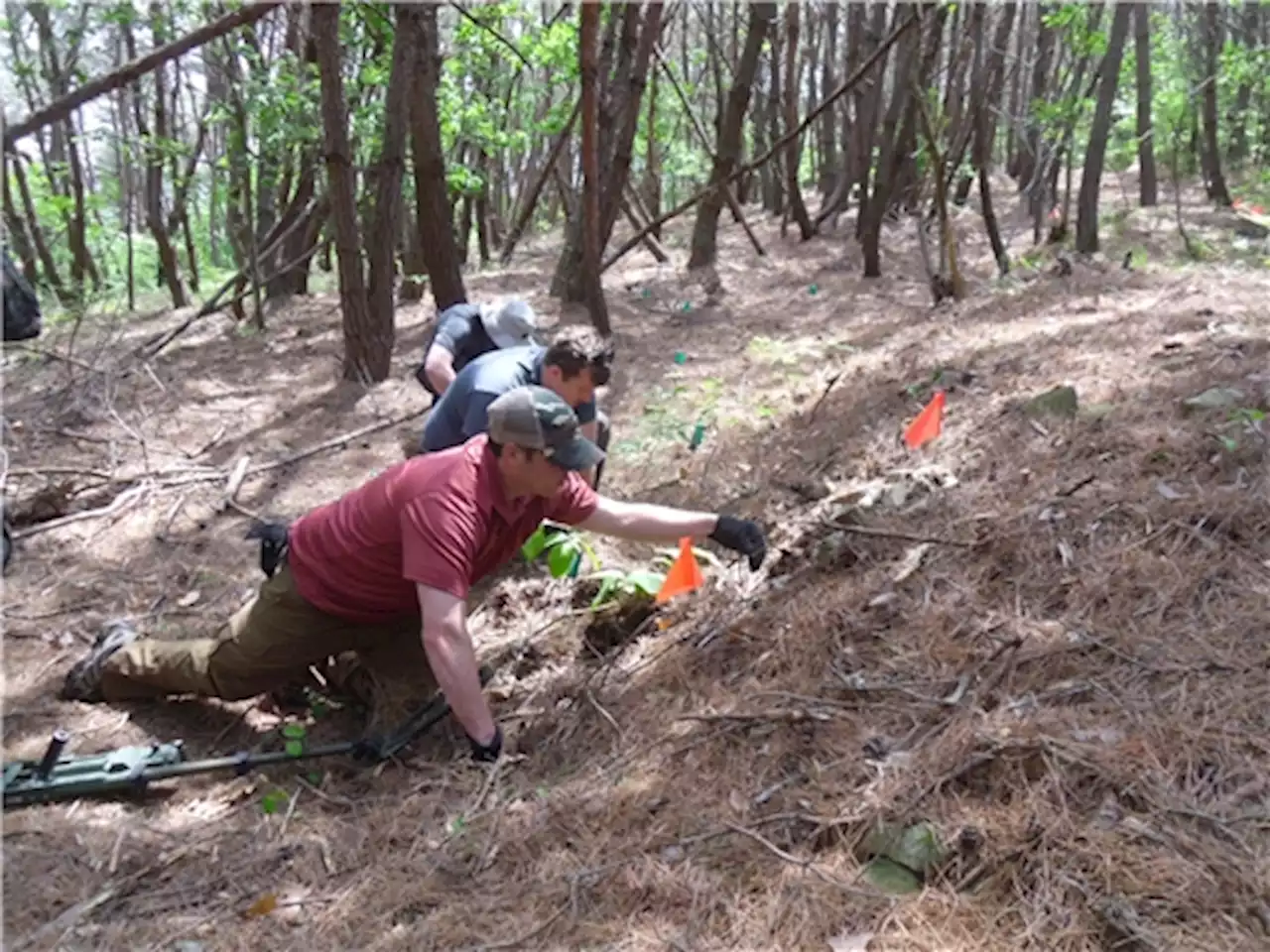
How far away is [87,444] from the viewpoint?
266 inches

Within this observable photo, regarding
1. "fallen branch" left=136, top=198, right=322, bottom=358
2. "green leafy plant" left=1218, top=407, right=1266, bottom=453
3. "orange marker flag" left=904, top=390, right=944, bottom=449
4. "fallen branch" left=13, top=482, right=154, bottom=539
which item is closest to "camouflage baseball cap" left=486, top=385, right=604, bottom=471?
"orange marker flag" left=904, top=390, right=944, bottom=449

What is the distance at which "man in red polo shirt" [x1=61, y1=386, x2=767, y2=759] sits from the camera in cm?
309

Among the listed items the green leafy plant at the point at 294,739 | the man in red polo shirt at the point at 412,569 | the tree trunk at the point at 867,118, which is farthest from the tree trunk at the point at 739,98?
the green leafy plant at the point at 294,739

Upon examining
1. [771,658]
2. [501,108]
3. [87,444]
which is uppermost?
[501,108]

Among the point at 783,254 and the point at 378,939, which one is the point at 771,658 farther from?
the point at 783,254

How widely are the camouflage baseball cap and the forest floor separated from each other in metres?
0.85

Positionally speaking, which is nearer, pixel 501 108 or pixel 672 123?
pixel 501 108

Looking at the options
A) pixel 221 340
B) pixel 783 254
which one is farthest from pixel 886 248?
pixel 221 340

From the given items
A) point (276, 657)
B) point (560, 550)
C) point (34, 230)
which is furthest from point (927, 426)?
point (34, 230)

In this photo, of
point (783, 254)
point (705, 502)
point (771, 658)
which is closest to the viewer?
point (771, 658)

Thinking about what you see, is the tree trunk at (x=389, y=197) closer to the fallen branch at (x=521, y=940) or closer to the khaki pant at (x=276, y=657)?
the khaki pant at (x=276, y=657)

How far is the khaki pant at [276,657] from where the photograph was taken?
11.9 ft

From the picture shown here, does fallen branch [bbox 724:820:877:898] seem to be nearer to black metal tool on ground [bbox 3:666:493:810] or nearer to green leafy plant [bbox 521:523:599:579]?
black metal tool on ground [bbox 3:666:493:810]

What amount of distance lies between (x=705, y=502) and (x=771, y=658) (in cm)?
198
